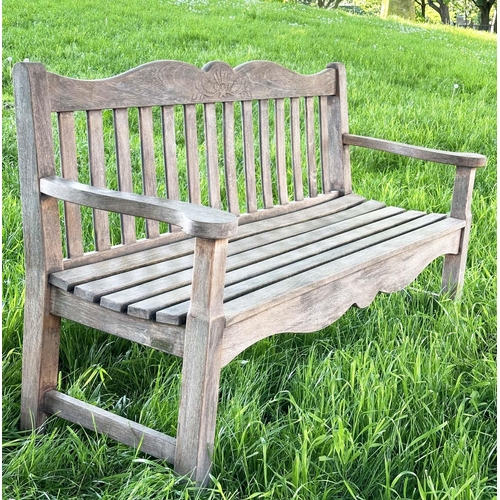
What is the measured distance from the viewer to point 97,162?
2.45 meters

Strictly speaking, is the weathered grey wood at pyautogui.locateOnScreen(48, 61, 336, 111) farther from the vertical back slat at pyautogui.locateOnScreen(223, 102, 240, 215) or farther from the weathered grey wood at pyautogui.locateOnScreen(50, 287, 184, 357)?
the weathered grey wood at pyautogui.locateOnScreen(50, 287, 184, 357)

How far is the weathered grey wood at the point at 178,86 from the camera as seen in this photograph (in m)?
2.33

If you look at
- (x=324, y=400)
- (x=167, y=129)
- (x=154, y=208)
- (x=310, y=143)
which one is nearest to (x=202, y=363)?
(x=154, y=208)

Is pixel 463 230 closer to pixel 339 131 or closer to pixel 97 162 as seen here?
pixel 339 131

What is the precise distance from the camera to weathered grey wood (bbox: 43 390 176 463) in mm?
2145

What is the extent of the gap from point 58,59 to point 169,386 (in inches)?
202

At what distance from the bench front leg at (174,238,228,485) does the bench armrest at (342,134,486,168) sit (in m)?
1.63

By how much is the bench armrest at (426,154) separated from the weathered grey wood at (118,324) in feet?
5.31

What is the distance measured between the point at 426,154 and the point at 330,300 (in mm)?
1157

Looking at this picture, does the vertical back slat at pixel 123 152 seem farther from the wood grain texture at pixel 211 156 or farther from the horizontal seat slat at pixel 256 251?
the wood grain texture at pixel 211 156

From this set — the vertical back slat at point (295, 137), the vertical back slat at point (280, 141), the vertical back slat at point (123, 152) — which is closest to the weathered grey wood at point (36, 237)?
the vertical back slat at point (123, 152)

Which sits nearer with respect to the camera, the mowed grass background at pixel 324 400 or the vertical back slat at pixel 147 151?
the mowed grass background at pixel 324 400

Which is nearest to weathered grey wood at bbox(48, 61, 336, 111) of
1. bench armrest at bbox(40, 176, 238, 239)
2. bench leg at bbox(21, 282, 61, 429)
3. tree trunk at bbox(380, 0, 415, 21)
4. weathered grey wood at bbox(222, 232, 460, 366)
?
bench armrest at bbox(40, 176, 238, 239)

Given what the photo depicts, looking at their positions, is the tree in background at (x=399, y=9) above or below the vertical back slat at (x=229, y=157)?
above
